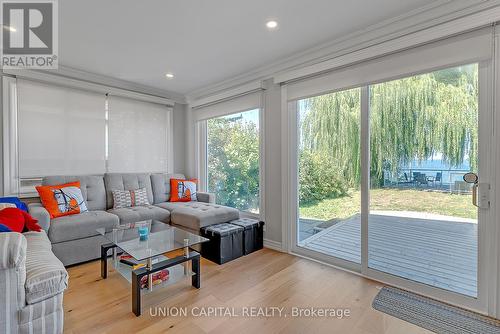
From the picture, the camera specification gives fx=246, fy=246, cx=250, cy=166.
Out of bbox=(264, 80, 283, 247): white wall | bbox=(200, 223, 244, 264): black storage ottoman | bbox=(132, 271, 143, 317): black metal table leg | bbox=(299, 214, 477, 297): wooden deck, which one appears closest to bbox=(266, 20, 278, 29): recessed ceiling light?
bbox=(264, 80, 283, 247): white wall

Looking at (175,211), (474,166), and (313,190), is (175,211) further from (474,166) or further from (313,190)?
(474,166)

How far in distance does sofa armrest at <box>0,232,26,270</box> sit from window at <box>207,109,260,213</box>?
8.71ft

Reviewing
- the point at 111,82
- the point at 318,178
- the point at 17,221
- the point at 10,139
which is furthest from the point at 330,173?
the point at 10,139

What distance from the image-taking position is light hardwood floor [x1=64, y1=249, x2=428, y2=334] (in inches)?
68.6

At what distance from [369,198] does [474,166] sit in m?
0.87

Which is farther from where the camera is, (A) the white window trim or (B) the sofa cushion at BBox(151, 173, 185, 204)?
(B) the sofa cushion at BBox(151, 173, 185, 204)

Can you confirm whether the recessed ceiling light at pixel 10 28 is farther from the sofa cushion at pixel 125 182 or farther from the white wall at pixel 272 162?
the white wall at pixel 272 162

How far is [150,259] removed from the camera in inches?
78.6

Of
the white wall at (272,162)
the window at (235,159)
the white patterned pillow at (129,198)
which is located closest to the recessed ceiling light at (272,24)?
the white wall at (272,162)

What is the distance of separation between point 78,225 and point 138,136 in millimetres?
1838

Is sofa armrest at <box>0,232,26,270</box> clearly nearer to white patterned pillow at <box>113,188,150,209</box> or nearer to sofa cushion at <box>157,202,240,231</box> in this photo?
sofa cushion at <box>157,202,240,231</box>

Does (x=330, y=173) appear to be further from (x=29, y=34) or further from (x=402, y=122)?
(x=29, y=34)

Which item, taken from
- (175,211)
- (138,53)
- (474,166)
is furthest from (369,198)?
(138,53)

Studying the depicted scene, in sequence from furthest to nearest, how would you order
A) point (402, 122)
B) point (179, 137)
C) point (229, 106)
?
point (179, 137) < point (229, 106) < point (402, 122)
